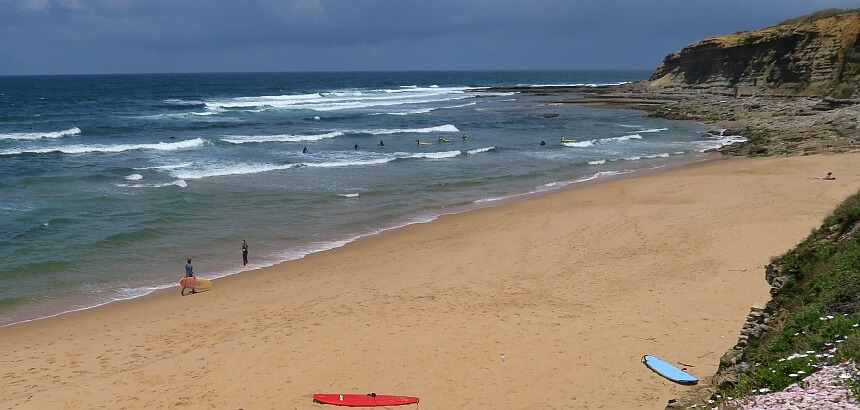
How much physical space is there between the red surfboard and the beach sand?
29 centimetres

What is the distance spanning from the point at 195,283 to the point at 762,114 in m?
42.9

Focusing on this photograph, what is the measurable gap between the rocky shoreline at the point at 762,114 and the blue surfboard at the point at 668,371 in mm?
23270

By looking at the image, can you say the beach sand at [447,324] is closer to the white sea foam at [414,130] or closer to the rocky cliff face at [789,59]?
the white sea foam at [414,130]

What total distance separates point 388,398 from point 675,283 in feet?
23.7

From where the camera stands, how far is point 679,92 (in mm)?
72375

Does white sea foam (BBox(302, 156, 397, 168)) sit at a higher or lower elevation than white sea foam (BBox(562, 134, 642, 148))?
lower

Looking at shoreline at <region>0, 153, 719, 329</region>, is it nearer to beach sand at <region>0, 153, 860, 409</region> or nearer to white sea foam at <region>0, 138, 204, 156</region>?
beach sand at <region>0, 153, 860, 409</region>

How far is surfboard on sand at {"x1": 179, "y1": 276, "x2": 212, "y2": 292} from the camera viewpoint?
1491cm

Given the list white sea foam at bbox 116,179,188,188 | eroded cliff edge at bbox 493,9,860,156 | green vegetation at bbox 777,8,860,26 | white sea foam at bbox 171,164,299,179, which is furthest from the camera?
green vegetation at bbox 777,8,860,26

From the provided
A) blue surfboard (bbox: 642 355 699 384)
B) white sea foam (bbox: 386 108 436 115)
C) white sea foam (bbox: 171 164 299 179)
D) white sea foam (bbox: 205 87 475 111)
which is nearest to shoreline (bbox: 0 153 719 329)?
blue surfboard (bbox: 642 355 699 384)

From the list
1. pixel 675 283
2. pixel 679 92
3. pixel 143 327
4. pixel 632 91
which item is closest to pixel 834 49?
pixel 679 92

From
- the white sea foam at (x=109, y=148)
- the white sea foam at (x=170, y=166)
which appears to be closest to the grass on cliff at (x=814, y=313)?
the white sea foam at (x=170, y=166)

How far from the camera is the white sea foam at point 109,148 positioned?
36097mm

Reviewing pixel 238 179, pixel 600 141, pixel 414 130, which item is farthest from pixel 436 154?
pixel 414 130
